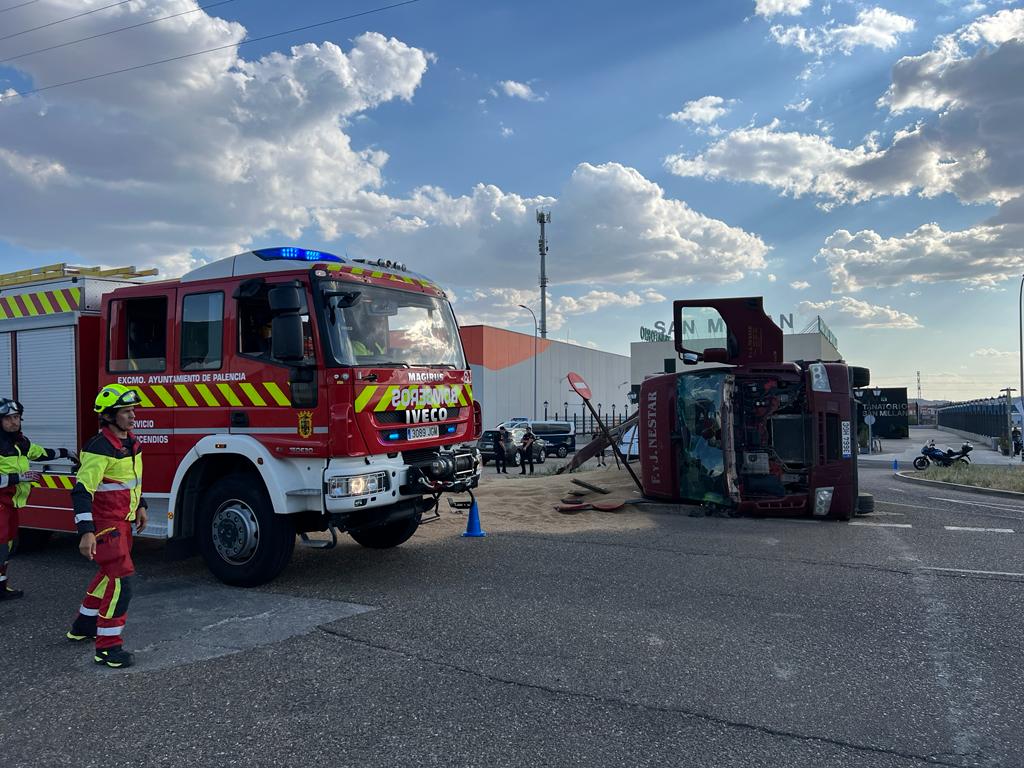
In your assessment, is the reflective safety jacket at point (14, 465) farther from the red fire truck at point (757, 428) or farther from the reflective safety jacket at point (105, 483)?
the red fire truck at point (757, 428)

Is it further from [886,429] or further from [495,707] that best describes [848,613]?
[886,429]

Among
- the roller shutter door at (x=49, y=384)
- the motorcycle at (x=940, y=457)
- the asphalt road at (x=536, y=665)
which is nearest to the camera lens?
the asphalt road at (x=536, y=665)

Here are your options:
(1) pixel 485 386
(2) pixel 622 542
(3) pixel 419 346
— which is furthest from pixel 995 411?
(3) pixel 419 346

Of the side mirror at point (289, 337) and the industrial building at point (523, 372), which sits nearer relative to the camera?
the side mirror at point (289, 337)

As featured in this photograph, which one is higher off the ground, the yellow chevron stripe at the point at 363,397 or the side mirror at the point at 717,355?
the side mirror at the point at 717,355

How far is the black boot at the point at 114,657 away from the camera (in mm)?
4699

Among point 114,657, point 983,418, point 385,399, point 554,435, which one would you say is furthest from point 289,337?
point 983,418

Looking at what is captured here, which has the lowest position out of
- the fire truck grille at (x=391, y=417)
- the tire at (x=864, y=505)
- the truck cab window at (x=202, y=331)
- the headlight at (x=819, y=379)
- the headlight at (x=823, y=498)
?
the tire at (x=864, y=505)

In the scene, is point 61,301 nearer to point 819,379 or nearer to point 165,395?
point 165,395

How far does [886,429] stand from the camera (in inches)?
1795

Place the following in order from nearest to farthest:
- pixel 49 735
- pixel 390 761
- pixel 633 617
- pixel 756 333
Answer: pixel 390 761
pixel 49 735
pixel 633 617
pixel 756 333

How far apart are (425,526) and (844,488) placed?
575 centimetres

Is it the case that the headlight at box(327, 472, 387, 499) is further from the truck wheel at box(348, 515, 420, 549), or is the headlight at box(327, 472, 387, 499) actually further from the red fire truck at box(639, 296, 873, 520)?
the red fire truck at box(639, 296, 873, 520)

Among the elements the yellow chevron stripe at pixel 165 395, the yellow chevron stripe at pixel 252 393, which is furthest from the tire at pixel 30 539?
the yellow chevron stripe at pixel 252 393
